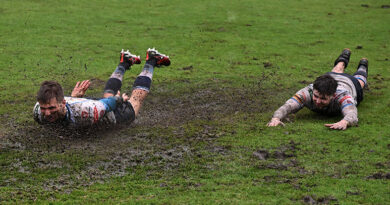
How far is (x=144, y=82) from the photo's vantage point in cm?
764

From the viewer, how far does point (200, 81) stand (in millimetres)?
9703

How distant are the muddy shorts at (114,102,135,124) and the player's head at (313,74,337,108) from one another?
2820 millimetres

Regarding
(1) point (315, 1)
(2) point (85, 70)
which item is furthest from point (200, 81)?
(1) point (315, 1)

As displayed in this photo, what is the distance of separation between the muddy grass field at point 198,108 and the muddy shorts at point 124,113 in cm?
19

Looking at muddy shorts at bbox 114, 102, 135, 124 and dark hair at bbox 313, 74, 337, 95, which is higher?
dark hair at bbox 313, 74, 337, 95

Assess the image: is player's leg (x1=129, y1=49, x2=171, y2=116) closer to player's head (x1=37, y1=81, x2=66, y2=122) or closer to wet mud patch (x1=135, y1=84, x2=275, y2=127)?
wet mud patch (x1=135, y1=84, x2=275, y2=127)

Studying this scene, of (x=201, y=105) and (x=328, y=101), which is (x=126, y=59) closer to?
(x=201, y=105)

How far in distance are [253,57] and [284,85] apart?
192 cm

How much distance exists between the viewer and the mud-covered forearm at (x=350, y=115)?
6891 mm

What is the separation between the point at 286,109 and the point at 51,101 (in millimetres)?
3513

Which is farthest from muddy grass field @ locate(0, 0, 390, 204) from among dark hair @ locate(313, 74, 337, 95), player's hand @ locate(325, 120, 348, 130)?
dark hair @ locate(313, 74, 337, 95)

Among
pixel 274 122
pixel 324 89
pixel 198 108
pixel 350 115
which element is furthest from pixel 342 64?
pixel 198 108

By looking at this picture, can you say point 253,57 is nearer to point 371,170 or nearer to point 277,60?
point 277,60

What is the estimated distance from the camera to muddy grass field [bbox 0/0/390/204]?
5.11m
